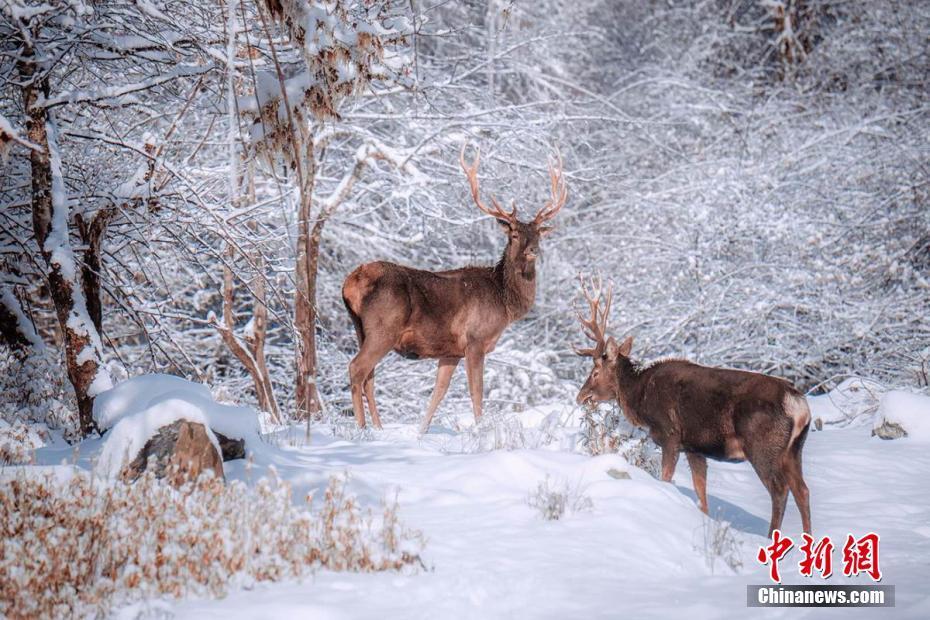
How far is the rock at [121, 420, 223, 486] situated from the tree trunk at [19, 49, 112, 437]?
140 centimetres

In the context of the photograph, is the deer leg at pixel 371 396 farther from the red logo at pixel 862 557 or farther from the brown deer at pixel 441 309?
the red logo at pixel 862 557

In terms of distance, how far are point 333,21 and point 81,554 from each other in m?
3.96

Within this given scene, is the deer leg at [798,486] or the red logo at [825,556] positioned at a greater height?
the deer leg at [798,486]

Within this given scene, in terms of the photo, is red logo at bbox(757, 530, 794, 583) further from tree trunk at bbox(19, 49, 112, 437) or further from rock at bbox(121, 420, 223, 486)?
tree trunk at bbox(19, 49, 112, 437)

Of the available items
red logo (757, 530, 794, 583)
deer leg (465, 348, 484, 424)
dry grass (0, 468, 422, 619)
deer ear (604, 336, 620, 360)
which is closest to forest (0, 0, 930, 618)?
dry grass (0, 468, 422, 619)

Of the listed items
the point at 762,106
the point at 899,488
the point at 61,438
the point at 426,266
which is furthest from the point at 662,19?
the point at 61,438

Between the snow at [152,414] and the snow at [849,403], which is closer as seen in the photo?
the snow at [152,414]

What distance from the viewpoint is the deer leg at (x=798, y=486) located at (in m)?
6.66

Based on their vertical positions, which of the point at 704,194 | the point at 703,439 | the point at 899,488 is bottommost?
the point at 899,488

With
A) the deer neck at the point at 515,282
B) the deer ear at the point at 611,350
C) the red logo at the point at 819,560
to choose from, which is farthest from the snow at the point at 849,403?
the red logo at the point at 819,560

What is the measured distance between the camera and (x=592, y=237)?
57.1ft

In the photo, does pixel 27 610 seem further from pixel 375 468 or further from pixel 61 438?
pixel 61 438

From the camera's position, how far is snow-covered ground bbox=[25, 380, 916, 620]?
14.0 ft

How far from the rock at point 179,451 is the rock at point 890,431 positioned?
7279mm
